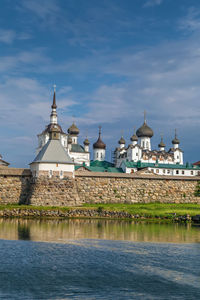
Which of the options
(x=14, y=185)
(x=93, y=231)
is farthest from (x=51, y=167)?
(x=93, y=231)

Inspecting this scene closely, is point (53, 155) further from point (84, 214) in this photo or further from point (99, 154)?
point (99, 154)

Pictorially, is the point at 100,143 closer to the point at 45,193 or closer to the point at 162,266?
the point at 45,193

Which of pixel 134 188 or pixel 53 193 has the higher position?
pixel 134 188

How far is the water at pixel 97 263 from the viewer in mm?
11791

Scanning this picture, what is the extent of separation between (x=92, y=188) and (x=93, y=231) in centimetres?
1489

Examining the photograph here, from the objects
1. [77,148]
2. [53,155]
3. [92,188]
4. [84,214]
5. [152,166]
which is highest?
[77,148]

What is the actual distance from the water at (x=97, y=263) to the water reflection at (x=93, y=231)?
0.17 feet

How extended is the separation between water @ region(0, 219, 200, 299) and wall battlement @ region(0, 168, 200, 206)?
10.3 metres

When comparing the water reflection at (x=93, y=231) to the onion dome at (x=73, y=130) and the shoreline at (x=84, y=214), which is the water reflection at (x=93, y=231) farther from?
the onion dome at (x=73, y=130)

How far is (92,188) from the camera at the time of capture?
38.4 m

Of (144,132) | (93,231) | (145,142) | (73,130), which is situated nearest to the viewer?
(93,231)

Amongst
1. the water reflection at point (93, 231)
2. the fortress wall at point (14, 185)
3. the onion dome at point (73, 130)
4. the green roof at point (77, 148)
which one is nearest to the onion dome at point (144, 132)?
the green roof at point (77, 148)

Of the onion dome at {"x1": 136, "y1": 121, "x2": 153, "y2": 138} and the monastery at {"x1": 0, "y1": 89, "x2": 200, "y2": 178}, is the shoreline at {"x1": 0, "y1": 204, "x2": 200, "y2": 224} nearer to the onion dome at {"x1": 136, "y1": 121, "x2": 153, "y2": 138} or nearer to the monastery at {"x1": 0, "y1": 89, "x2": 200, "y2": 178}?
the monastery at {"x1": 0, "y1": 89, "x2": 200, "y2": 178}

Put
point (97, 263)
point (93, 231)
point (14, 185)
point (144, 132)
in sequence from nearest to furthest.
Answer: point (97, 263)
point (93, 231)
point (14, 185)
point (144, 132)
